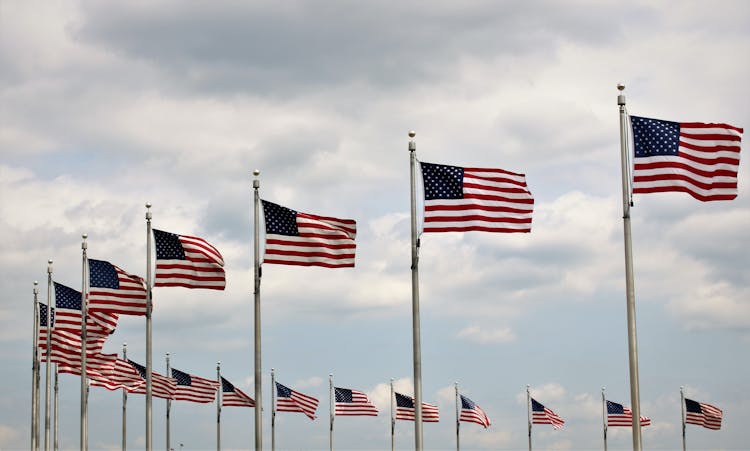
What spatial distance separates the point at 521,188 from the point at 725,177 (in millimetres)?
5757

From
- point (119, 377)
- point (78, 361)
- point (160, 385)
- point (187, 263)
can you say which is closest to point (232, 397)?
point (160, 385)

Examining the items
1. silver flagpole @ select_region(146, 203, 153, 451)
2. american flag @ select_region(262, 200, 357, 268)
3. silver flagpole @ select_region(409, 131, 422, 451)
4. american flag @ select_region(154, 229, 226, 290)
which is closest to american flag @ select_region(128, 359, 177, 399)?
silver flagpole @ select_region(146, 203, 153, 451)

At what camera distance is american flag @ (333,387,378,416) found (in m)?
79.1

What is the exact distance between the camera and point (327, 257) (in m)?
37.1

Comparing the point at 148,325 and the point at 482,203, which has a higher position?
the point at 482,203

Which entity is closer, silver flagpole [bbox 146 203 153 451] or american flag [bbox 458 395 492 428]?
silver flagpole [bbox 146 203 153 451]

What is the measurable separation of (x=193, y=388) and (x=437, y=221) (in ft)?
132

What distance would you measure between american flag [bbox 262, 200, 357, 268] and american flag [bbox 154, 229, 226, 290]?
12.8ft

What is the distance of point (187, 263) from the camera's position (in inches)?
1630

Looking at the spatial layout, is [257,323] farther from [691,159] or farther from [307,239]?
[691,159]

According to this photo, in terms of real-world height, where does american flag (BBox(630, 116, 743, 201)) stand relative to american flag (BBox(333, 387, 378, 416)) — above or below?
above

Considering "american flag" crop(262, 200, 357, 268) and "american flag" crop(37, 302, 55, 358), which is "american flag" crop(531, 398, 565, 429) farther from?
"american flag" crop(262, 200, 357, 268)

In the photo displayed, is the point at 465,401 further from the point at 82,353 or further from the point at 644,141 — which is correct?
the point at 644,141

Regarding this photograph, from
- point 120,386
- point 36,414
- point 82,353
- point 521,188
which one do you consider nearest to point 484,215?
point 521,188
